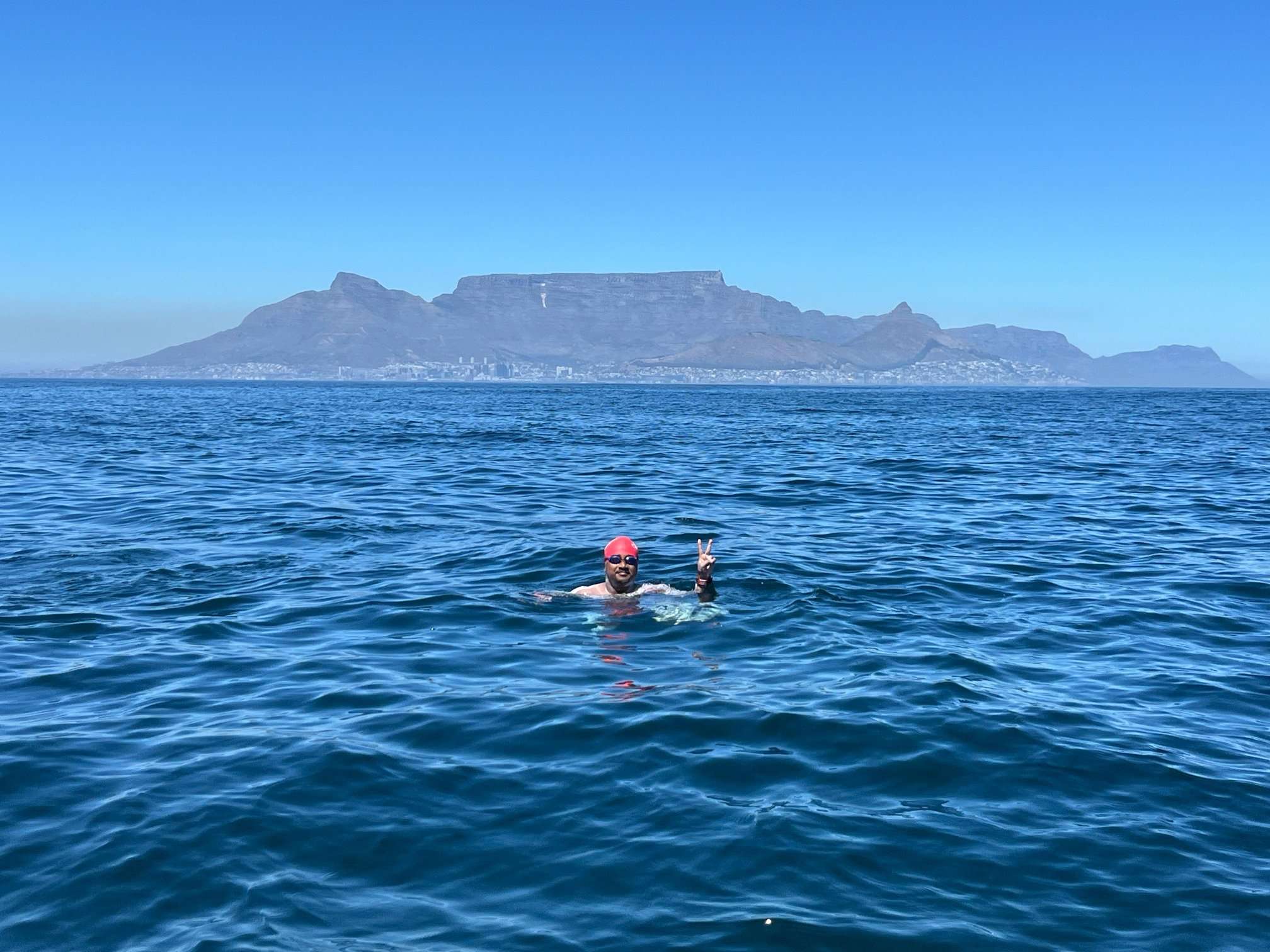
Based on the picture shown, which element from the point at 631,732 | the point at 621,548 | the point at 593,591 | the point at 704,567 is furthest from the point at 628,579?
the point at 631,732

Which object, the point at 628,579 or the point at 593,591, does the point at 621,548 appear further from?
the point at 593,591

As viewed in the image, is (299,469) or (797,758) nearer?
(797,758)

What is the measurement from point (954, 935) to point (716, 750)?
305cm

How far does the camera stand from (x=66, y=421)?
2248 inches

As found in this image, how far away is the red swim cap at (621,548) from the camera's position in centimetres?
1372

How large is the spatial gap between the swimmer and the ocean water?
1.06ft

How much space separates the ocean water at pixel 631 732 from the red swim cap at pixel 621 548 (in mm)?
868

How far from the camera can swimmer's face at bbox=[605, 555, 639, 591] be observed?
13.7m

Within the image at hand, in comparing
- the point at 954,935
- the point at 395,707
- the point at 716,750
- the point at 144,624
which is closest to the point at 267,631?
the point at 144,624

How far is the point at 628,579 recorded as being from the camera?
45.5 feet

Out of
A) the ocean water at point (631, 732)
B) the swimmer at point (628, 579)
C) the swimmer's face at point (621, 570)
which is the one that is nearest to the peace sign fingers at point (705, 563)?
the swimmer at point (628, 579)

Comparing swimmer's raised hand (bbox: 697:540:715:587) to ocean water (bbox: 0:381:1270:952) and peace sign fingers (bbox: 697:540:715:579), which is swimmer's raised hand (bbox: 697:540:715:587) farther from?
ocean water (bbox: 0:381:1270:952)

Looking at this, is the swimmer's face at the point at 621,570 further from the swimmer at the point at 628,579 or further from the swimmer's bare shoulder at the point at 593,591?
the swimmer's bare shoulder at the point at 593,591

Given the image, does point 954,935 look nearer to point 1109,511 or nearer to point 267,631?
point 267,631
